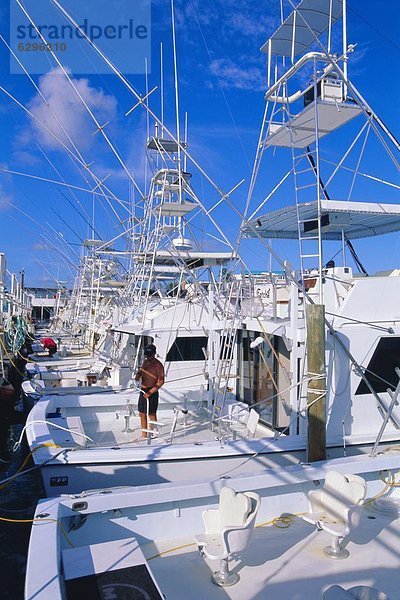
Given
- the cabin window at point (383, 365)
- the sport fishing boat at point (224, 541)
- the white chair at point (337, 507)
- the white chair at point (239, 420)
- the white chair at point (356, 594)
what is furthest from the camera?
the white chair at point (239, 420)

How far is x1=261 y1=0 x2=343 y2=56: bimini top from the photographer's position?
6322mm

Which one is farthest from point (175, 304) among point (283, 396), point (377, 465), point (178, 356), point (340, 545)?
point (340, 545)

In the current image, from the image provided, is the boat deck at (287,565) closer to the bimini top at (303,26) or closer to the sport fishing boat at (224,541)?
the sport fishing boat at (224,541)

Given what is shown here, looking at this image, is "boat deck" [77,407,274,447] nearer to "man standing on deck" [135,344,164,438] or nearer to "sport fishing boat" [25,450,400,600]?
"man standing on deck" [135,344,164,438]

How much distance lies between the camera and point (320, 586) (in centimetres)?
367

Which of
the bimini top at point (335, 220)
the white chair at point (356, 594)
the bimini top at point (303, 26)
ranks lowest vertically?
the white chair at point (356, 594)

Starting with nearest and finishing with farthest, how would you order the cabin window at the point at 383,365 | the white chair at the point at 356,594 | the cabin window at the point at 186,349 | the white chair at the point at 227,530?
the white chair at the point at 356,594, the white chair at the point at 227,530, the cabin window at the point at 383,365, the cabin window at the point at 186,349

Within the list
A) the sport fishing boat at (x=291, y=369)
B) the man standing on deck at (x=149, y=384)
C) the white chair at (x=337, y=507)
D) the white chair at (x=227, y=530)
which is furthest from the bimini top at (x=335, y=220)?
the white chair at (x=227, y=530)

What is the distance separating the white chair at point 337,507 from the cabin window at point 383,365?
267cm

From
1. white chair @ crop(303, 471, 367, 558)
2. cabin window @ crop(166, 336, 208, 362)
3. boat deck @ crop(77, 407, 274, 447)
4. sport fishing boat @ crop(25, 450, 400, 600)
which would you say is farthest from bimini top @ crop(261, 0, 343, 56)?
cabin window @ crop(166, 336, 208, 362)

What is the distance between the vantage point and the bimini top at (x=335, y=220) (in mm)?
7410

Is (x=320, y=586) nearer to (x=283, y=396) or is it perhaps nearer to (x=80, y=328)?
(x=283, y=396)

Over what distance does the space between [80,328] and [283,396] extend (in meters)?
21.2

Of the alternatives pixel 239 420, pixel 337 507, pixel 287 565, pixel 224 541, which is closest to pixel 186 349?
pixel 239 420
